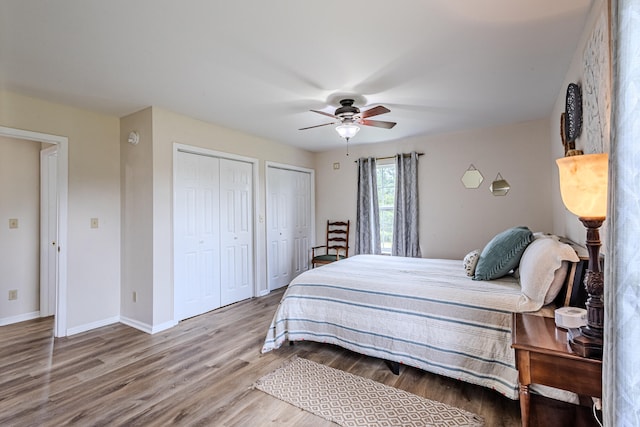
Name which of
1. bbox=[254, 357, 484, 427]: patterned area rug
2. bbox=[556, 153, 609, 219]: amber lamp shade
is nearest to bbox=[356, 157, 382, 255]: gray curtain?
bbox=[254, 357, 484, 427]: patterned area rug

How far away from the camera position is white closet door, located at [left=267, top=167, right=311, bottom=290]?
4.82 m

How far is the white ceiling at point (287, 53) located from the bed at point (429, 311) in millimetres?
1410

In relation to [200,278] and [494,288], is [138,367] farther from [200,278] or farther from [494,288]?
[494,288]

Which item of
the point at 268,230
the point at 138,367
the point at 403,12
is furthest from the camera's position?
the point at 268,230

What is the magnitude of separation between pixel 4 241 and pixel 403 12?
15.4 ft

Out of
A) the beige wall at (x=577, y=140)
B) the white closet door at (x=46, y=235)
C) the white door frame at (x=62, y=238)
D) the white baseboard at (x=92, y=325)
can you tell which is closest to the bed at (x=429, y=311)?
the beige wall at (x=577, y=140)

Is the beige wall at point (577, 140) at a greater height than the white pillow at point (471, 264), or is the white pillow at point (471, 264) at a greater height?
the beige wall at point (577, 140)

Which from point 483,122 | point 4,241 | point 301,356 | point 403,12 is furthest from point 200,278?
point 483,122

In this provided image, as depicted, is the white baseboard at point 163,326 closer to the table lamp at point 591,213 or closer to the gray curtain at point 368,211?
the gray curtain at point 368,211

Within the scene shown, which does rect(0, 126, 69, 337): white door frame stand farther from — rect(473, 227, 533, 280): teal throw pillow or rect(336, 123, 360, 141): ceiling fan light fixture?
rect(473, 227, 533, 280): teal throw pillow

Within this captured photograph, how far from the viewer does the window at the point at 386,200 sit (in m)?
4.97

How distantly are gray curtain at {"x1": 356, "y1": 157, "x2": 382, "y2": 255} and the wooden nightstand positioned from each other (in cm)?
350

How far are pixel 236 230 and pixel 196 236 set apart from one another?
0.64 m

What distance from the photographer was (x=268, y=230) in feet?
15.5
